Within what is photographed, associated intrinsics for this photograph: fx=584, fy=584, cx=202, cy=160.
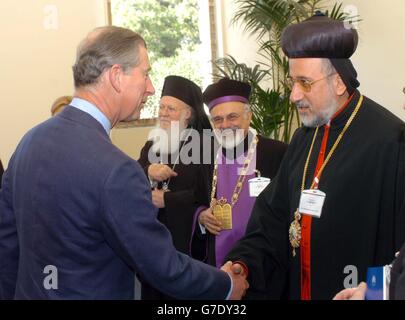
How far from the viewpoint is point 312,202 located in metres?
2.76

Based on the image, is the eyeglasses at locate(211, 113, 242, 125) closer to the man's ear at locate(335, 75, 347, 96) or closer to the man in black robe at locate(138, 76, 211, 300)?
the man in black robe at locate(138, 76, 211, 300)

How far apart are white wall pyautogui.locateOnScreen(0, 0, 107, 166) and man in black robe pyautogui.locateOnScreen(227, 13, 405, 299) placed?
411 centimetres

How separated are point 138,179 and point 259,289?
3.80 ft

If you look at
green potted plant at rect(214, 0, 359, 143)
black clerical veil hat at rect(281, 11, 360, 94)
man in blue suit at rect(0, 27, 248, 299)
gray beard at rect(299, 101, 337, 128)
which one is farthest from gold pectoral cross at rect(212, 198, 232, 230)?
green potted plant at rect(214, 0, 359, 143)

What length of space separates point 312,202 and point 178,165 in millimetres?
1825

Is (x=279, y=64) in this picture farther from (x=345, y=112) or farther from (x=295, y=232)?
(x=295, y=232)

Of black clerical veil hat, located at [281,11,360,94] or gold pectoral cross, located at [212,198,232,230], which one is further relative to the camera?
gold pectoral cross, located at [212,198,232,230]

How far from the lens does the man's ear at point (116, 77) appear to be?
82.4 inches

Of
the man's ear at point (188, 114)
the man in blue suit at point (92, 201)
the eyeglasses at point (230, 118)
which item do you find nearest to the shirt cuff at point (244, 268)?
the man in blue suit at point (92, 201)

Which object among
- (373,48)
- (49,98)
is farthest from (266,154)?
(49,98)

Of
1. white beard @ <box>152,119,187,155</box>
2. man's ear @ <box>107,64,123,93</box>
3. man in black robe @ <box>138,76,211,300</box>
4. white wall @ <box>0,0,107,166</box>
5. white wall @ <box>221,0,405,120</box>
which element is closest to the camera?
man's ear @ <box>107,64,123,93</box>

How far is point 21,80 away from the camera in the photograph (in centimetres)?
646

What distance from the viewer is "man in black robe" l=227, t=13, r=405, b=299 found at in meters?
2.59
